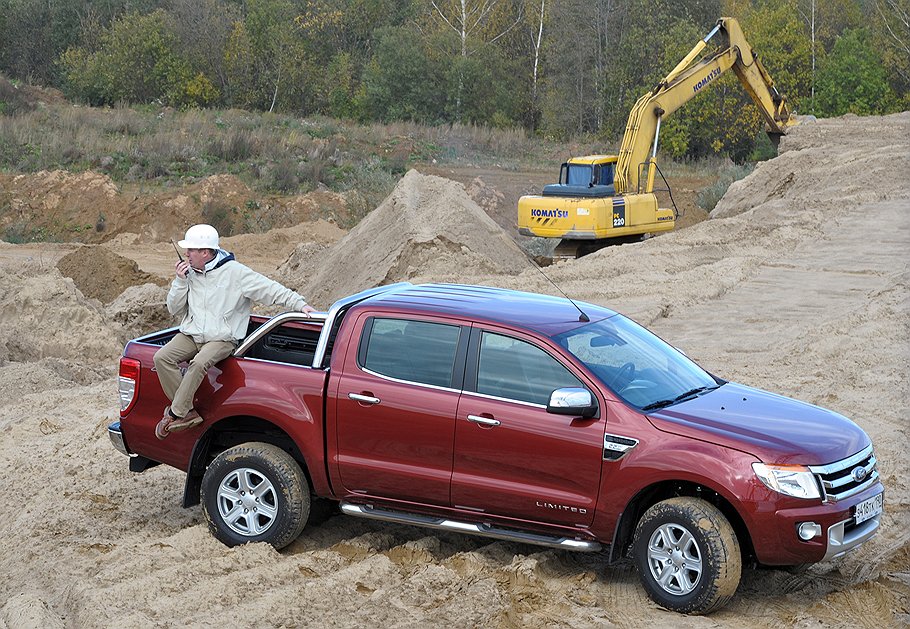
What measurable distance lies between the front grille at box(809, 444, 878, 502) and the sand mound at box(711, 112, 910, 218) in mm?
15776

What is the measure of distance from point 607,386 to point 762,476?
1.08 metres

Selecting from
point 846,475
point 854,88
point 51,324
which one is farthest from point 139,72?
point 846,475

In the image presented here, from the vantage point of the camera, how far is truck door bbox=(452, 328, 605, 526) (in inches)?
261

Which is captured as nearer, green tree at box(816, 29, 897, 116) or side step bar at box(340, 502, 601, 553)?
side step bar at box(340, 502, 601, 553)

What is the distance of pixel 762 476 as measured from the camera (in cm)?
616

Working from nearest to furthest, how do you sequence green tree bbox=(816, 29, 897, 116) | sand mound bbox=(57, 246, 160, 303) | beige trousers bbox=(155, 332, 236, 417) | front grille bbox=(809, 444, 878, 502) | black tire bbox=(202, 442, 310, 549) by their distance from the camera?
1. front grille bbox=(809, 444, 878, 502)
2. black tire bbox=(202, 442, 310, 549)
3. beige trousers bbox=(155, 332, 236, 417)
4. sand mound bbox=(57, 246, 160, 303)
5. green tree bbox=(816, 29, 897, 116)

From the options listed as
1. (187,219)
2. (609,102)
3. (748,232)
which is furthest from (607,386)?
(609,102)

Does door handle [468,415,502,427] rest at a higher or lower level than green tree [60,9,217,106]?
lower

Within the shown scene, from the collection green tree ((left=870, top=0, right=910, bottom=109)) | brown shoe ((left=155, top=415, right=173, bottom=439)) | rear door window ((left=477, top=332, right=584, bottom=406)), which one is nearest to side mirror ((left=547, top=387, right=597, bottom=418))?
rear door window ((left=477, top=332, right=584, bottom=406))

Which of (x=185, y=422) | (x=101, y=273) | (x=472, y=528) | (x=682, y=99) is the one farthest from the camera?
(x=682, y=99)

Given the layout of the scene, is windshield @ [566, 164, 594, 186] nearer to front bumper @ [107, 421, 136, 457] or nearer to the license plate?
front bumper @ [107, 421, 136, 457]

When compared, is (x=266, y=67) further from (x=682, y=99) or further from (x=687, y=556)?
(x=687, y=556)

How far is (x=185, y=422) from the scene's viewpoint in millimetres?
7633

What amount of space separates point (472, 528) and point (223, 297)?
2.57m
